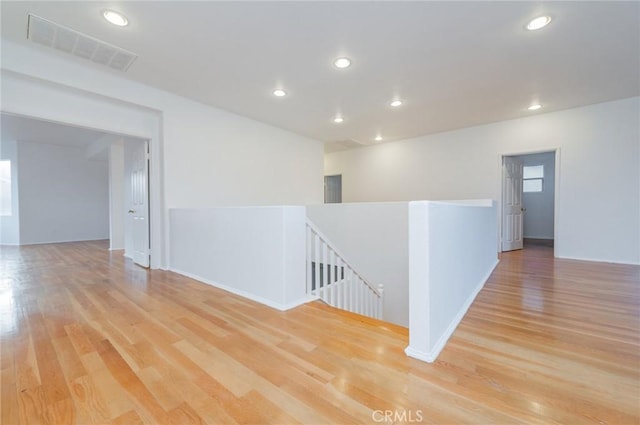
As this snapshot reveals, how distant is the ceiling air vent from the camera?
2500mm

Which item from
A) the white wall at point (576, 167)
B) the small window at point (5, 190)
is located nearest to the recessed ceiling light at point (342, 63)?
the white wall at point (576, 167)

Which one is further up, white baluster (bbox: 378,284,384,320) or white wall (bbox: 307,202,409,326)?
white wall (bbox: 307,202,409,326)

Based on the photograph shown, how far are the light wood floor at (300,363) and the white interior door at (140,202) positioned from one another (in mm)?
1530

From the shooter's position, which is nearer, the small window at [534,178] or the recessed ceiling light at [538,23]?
the recessed ceiling light at [538,23]

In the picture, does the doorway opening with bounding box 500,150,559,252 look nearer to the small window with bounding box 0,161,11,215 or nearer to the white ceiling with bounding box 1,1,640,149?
the white ceiling with bounding box 1,1,640,149

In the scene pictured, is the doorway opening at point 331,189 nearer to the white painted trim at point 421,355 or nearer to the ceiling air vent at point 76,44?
the ceiling air vent at point 76,44

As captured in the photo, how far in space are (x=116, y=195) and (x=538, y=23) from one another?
797 cm

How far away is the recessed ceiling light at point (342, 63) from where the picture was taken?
309cm

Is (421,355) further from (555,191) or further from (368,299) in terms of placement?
(555,191)

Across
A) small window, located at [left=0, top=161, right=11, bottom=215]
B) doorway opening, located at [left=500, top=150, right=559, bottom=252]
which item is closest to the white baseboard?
doorway opening, located at [left=500, top=150, right=559, bottom=252]

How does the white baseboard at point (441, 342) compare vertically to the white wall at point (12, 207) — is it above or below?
below

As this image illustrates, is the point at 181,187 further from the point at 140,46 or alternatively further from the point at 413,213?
the point at 413,213

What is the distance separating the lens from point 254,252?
276 cm

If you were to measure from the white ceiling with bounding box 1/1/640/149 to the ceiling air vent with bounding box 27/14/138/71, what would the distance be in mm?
91
